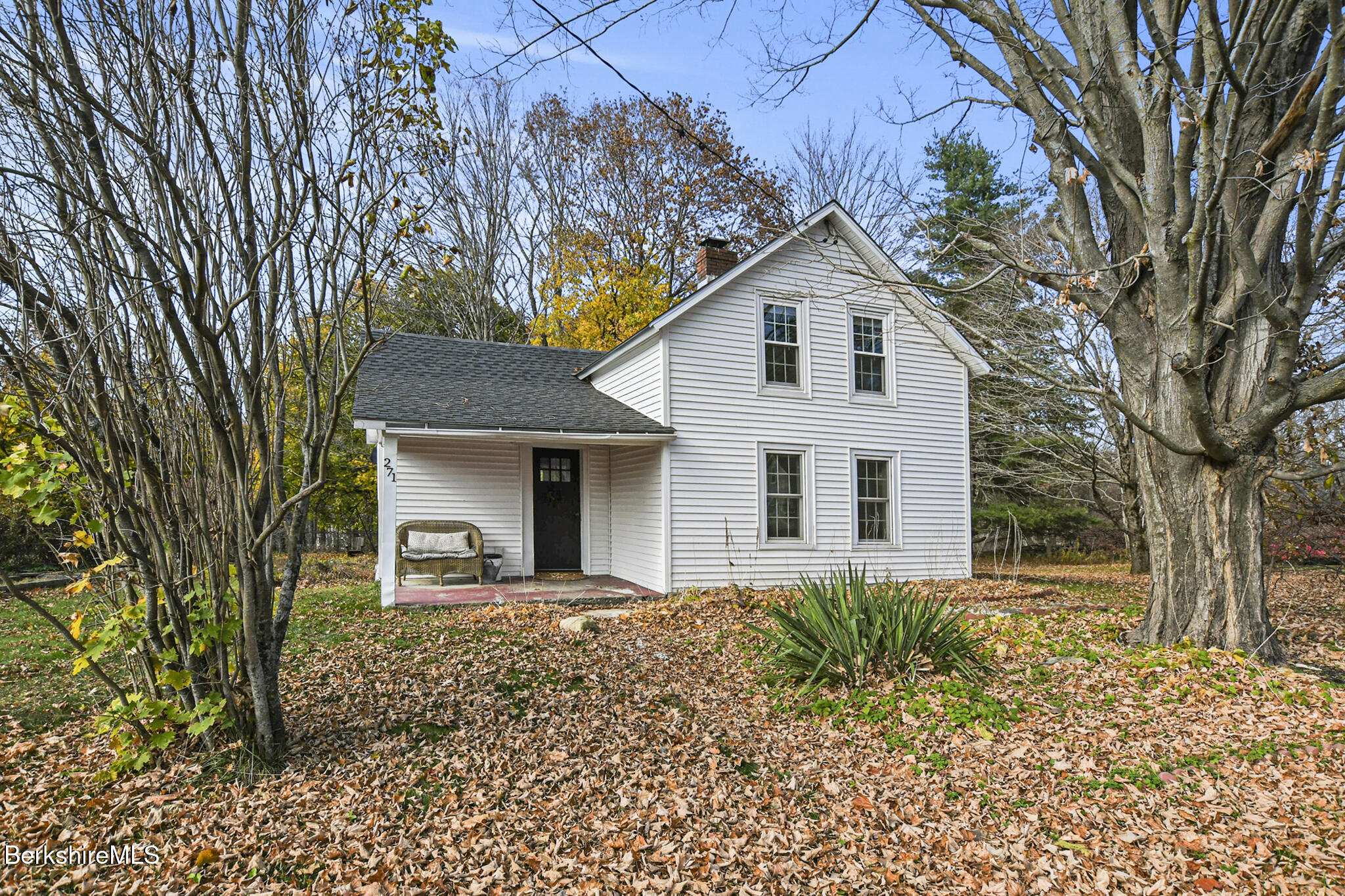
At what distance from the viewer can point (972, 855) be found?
3.21 meters

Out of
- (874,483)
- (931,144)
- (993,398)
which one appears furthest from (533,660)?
(931,144)

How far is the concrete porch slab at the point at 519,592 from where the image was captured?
29.9 feet

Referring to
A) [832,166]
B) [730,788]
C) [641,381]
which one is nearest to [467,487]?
[641,381]

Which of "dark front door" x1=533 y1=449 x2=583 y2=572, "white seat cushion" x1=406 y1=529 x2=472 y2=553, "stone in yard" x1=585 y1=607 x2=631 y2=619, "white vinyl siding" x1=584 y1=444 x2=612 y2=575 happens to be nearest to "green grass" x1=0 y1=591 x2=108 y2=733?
"white seat cushion" x1=406 y1=529 x2=472 y2=553

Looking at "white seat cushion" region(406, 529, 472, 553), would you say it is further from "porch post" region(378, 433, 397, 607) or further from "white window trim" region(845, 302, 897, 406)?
"white window trim" region(845, 302, 897, 406)

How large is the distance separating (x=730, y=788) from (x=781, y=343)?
8.76m

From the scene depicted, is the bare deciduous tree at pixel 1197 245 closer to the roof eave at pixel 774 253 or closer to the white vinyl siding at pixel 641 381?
the roof eave at pixel 774 253

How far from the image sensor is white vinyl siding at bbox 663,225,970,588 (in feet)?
35.5

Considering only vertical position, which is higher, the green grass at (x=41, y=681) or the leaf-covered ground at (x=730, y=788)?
the green grass at (x=41, y=681)

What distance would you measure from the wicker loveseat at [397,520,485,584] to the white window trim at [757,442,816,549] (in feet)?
14.2

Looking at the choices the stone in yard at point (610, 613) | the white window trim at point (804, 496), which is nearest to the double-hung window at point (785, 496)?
the white window trim at point (804, 496)

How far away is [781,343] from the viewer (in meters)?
11.7

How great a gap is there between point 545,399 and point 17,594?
8.55 meters

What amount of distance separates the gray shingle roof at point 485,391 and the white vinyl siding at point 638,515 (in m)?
0.79
